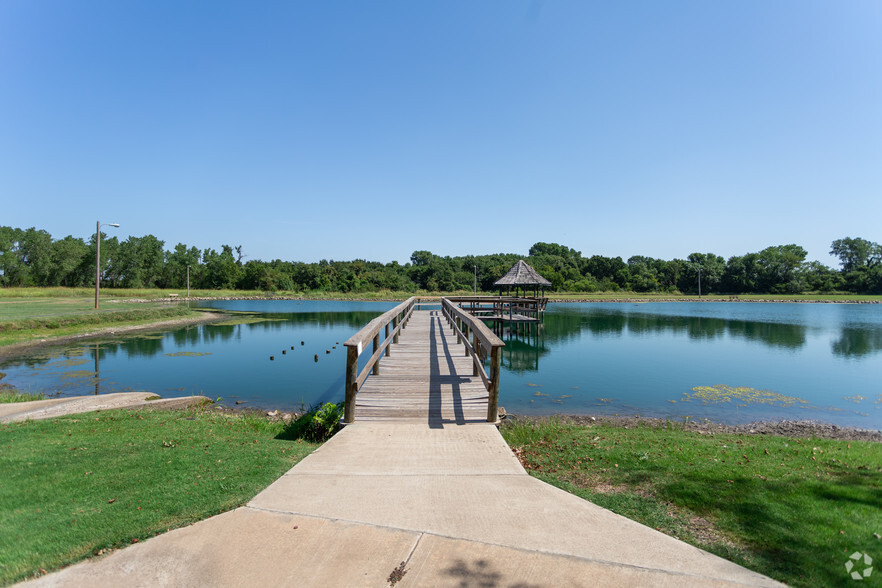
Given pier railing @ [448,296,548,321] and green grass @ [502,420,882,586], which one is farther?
pier railing @ [448,296,548,321]

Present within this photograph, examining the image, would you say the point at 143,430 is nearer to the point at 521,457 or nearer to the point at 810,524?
the point at 521,457

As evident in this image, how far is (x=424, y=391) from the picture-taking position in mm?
7688

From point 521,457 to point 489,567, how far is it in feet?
9.44

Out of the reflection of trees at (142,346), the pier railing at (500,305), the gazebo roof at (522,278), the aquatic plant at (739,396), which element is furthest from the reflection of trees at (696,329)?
the reflection of trees at (142,346)

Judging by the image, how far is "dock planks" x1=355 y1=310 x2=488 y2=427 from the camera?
651 centimetres

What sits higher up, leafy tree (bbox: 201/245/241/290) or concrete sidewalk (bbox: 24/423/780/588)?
leafy tree (bbox: 201/245/241/290)

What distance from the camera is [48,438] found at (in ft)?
18.9

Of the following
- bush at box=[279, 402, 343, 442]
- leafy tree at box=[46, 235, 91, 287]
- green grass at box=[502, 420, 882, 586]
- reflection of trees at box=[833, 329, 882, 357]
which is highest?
leafy tree at box=[46, 235, 91, 287]

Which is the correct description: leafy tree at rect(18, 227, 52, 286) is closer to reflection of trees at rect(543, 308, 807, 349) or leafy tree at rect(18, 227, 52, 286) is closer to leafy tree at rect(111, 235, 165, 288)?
leafy tree at rect(111, 235, 165, 288)

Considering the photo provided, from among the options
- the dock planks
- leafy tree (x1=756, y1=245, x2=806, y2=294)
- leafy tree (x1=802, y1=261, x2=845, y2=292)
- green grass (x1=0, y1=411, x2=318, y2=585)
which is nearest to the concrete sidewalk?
green grass (x1=0, y1=411, x2=318, y2=585)

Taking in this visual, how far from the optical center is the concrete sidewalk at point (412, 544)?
2600mm

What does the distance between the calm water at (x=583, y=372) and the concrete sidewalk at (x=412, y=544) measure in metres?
7.30

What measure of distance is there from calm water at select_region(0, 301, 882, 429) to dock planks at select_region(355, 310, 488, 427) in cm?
245

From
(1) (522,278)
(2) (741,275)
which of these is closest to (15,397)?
(1) (522,278)
